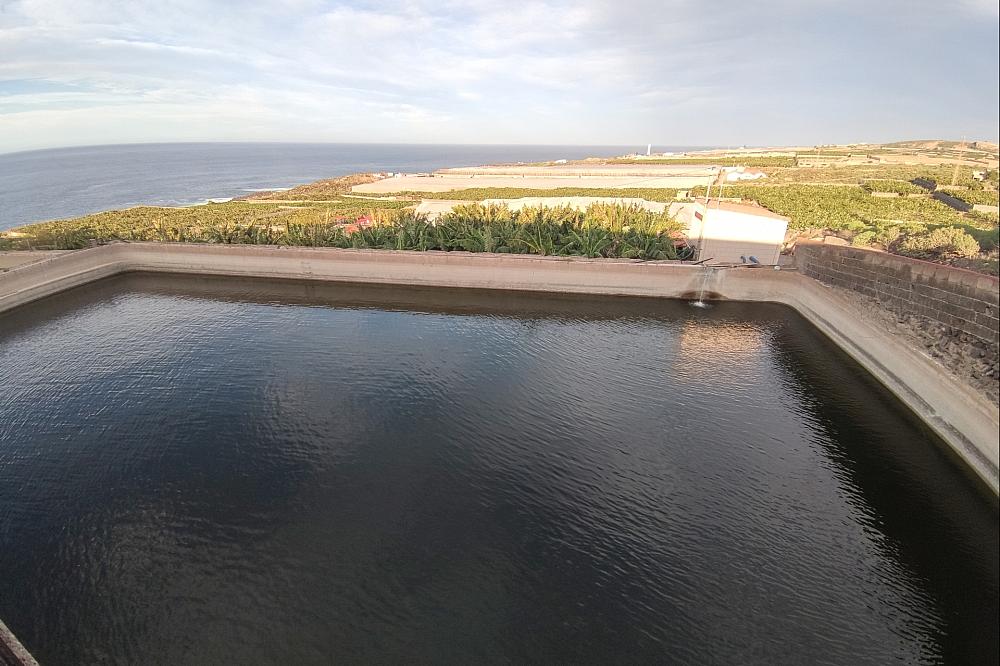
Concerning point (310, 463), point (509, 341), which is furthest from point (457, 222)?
point (310, 463)

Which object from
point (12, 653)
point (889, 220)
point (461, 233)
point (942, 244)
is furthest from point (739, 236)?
point (12, 653)

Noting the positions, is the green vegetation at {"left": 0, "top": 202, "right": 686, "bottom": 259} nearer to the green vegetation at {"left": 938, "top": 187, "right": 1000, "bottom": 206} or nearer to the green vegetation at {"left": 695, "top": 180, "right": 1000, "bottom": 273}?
the green vegetation at {"left": 695, "top": 180, "right": 1000, "bottom": 273}

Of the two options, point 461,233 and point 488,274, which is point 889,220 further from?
point 461,233

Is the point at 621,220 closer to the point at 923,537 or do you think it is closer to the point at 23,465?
the point at 923,537

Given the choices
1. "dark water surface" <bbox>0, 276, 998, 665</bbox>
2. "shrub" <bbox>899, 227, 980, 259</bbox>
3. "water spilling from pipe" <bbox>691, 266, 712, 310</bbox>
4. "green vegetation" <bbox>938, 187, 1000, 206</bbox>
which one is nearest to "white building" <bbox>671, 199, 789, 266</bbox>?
"water spilling from pipe" <bbox>691, 266, 712, 310</bbox>

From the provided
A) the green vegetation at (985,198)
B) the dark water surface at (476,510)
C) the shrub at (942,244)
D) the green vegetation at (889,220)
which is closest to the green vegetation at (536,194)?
the green vegetation at (889,220)
